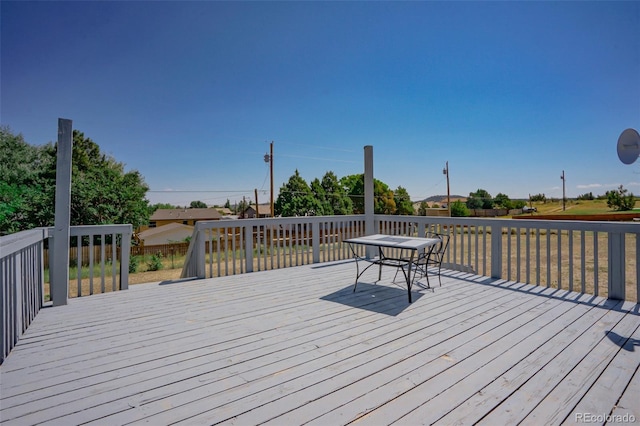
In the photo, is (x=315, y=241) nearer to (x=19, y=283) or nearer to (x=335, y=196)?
(x=19, y=283)

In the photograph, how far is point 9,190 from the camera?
14055mm

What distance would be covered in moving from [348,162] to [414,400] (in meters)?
27.4

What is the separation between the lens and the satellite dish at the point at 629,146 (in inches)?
113

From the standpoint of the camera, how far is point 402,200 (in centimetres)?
3538

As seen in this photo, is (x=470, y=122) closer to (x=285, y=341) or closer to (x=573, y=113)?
(x=573, y=113)

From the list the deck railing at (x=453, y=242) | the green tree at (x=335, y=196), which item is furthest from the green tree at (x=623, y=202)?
the green tree at (x=335, y=196)

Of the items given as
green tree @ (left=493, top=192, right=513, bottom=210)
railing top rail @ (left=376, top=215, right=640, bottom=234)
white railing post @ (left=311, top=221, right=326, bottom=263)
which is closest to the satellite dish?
Answer: railing top rail @ (left=376, top=215, right=640, bottom=234)

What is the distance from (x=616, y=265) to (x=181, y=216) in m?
44.5

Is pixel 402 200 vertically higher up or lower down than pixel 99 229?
higher up

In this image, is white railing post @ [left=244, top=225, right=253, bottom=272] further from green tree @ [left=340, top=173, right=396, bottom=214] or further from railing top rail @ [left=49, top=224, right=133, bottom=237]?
green tree @ [left=340, top=173, right=396, bottom=214]

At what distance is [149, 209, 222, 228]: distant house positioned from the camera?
4009cm

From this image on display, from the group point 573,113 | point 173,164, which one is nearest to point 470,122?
point 573,113

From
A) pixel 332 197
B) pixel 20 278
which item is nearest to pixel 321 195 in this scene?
pixel 332 197

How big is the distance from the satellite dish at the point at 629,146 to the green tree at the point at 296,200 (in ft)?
76.8
